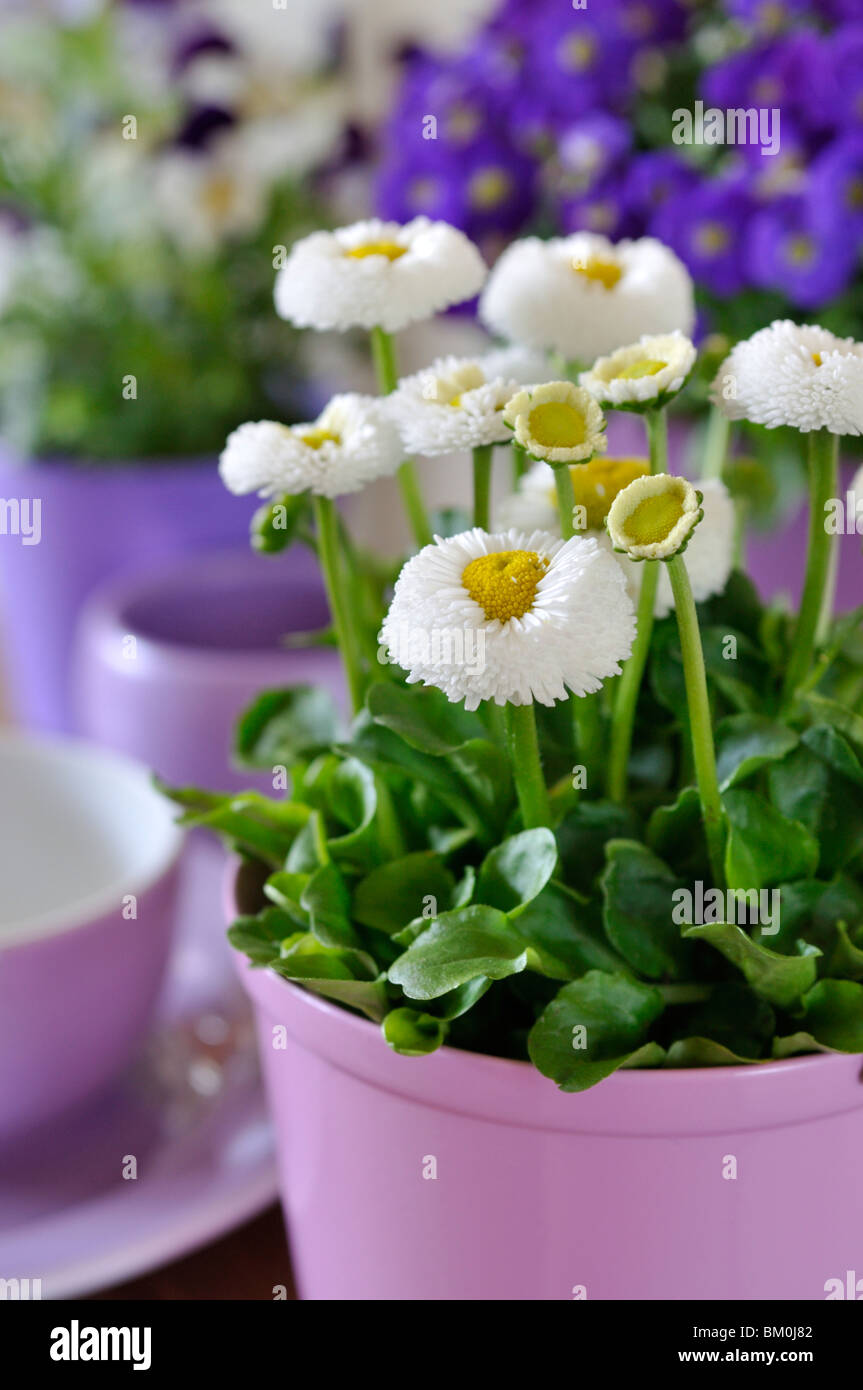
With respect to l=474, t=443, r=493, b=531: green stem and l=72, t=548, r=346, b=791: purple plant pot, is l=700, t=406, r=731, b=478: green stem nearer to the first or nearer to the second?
l=474, t=443, r=493, b=531: green stem

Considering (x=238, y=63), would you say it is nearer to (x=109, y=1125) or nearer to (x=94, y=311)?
(x=94, y=311)

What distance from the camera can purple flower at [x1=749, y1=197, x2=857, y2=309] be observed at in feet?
1.29

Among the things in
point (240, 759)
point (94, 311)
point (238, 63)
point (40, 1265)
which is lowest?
point (40, 1265)

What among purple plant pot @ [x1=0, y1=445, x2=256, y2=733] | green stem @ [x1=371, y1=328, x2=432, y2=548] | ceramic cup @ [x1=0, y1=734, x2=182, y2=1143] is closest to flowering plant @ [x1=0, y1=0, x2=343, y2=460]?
purple plant pot @ [x1=0, y1=445, x2=256, y2=733]

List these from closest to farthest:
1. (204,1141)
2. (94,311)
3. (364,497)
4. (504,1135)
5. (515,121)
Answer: (504,1135) → (204,1141) → (515,121) → (94,311) → (364,497)

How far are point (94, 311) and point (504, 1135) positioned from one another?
458 millimetres

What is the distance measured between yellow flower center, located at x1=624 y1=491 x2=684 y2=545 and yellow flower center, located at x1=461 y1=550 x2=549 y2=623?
0.05 ft

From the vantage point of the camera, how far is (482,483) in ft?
0.78

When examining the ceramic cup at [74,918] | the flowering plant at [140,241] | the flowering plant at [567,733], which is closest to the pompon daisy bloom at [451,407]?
the flowering plant at [567,733]

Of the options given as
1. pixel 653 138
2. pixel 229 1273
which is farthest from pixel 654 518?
pixel 653 138

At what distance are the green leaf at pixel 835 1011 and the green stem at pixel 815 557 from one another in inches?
2.3

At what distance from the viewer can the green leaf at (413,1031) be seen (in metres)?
0.21

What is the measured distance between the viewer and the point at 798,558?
436 millimetres

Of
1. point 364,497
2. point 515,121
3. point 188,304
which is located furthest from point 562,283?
point 364,497
